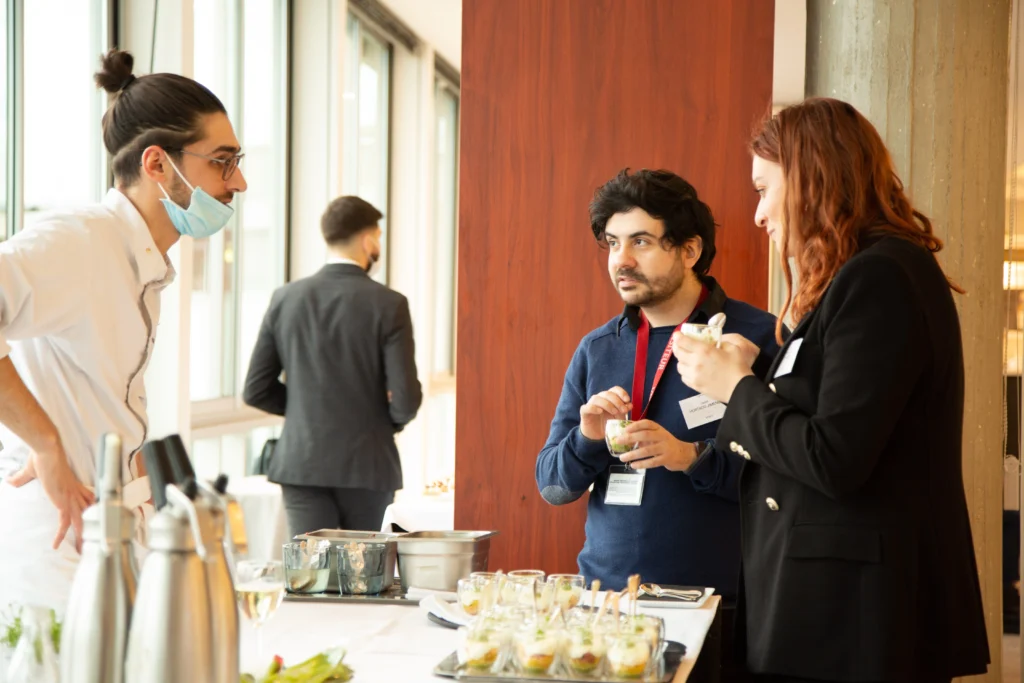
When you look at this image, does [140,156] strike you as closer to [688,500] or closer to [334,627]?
[334,627]

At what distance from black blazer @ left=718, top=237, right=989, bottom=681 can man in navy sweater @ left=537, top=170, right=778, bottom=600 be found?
1.88 feet

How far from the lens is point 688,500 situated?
2439 mm

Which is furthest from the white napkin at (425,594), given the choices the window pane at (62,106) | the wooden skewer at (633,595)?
the window pane at (62,106)

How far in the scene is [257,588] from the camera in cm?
117

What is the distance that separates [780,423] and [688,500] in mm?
784

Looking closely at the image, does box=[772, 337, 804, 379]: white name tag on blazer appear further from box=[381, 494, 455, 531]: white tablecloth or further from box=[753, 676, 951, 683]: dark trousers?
box=[381, 494, 455, 531]: white tablecloth

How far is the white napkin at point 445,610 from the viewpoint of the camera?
1.89 m

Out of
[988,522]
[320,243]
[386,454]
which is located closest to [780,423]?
[988,522]

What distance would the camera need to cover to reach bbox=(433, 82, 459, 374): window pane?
9.88 m

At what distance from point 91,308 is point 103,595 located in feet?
3.35

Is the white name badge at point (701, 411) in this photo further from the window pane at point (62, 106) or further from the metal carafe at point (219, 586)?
the window pane at point (62, 106)

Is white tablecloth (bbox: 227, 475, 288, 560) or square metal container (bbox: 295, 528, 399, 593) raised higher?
square metal container (bbox: 295, 528, 399, 593)

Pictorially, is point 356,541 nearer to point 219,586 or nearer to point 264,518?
point 219,586

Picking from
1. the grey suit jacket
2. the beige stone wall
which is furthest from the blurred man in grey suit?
the beige stone wall
